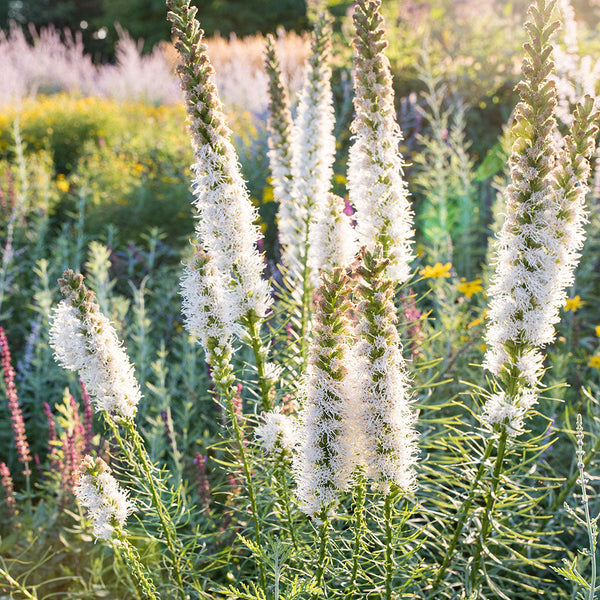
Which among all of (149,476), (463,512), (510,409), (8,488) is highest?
(510,409)

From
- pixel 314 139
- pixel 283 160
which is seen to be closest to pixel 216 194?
pixel 314 139

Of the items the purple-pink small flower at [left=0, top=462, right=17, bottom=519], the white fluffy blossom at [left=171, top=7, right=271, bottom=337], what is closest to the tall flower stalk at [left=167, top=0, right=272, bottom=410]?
the white fluffy blossom at [left=171, top=7, right=271, bottom=337]

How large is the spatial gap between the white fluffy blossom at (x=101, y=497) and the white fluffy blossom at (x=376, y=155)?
1.03 metres

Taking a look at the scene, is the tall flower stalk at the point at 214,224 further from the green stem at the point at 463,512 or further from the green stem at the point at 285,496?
the green stem at the point at 463,512

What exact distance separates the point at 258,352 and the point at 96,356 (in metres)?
0.53

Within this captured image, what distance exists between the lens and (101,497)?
169 centimetres

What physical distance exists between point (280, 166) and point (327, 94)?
0.43 metres

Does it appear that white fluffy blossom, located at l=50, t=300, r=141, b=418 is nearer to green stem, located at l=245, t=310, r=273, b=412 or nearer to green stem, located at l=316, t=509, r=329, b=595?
green stem, located at l=245, t=310, r=273, b=412

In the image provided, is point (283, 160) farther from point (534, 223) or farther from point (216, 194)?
point (534, 223)

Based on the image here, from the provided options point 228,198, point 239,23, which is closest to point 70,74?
point 239,23

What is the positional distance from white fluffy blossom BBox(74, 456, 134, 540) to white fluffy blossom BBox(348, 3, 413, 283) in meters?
1.03

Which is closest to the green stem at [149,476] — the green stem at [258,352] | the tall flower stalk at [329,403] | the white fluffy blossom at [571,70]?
the green stem at [258,352]

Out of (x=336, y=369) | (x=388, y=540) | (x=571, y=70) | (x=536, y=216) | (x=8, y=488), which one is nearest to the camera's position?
(x=336, y=369)

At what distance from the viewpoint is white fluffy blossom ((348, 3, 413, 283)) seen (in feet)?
6.07
